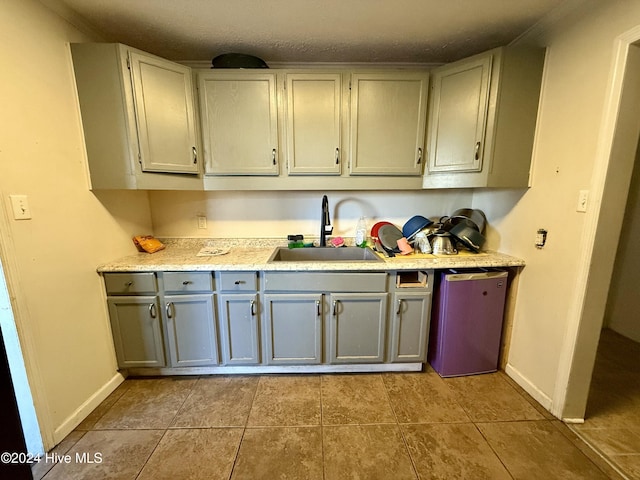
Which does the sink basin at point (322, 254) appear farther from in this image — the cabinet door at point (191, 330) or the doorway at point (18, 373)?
the doorway at point (18, 373)

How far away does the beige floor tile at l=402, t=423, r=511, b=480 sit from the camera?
127 centimetres

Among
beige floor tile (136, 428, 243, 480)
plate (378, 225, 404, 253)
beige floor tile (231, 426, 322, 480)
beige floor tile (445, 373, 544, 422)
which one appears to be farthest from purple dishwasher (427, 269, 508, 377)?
beige floor tile (136, 428, 243, 480)

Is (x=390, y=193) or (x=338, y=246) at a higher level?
(x=390, y=193)

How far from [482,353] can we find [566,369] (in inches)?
18.5

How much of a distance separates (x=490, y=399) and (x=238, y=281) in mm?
1833

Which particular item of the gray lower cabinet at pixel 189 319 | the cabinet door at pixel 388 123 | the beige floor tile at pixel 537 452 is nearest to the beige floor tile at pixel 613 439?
the beige floor tile at pixel 537 452

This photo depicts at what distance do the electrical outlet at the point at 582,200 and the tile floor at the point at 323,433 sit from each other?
1239 mm

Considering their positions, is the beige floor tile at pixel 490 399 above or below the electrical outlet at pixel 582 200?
below

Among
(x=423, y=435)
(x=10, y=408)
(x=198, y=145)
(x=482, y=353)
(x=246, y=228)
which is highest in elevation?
(x=198, y=145)

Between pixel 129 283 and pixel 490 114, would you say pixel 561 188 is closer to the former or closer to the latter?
pixel 490 114

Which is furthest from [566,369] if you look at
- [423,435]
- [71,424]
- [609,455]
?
[71,424]

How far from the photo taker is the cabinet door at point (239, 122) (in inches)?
71.4

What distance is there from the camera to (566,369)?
58.9 inches

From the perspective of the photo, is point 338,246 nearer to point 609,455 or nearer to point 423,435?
point 423,435
